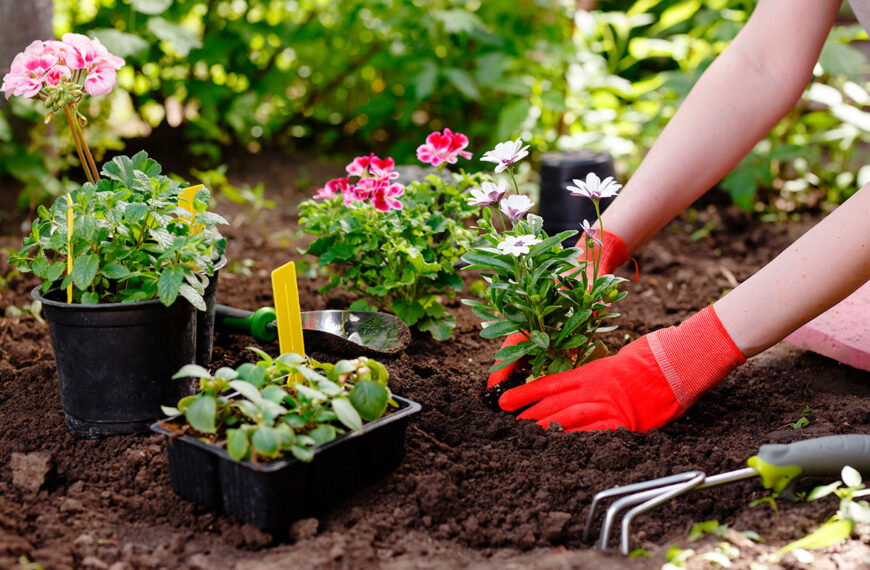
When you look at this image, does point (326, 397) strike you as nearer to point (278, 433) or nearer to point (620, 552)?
point (278, 433)

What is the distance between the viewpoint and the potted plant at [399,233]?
6.35 ft

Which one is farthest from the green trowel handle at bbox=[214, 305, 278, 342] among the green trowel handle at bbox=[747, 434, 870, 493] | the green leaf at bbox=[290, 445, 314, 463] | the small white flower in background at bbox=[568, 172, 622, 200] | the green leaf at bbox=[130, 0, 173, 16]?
the green leaf at bbox=[130, 0, 173, 16]

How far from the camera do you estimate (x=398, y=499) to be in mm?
1428

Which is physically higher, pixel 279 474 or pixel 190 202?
pixel 190 202

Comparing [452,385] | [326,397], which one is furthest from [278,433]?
[452,385]

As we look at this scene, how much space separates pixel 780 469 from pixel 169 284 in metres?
1.11

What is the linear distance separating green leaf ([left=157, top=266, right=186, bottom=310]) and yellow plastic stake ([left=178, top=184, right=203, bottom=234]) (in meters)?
0.17

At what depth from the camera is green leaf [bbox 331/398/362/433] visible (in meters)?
1.29

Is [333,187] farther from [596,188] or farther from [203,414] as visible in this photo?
[203,414]

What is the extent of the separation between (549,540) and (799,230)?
2.28 meters

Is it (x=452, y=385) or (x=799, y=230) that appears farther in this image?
(x=799, y=230)

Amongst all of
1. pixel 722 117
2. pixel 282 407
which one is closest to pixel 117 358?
pixel 282 407

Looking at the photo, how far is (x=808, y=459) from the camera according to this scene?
135 centimetres

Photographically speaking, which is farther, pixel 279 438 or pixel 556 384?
pixel 556 384
